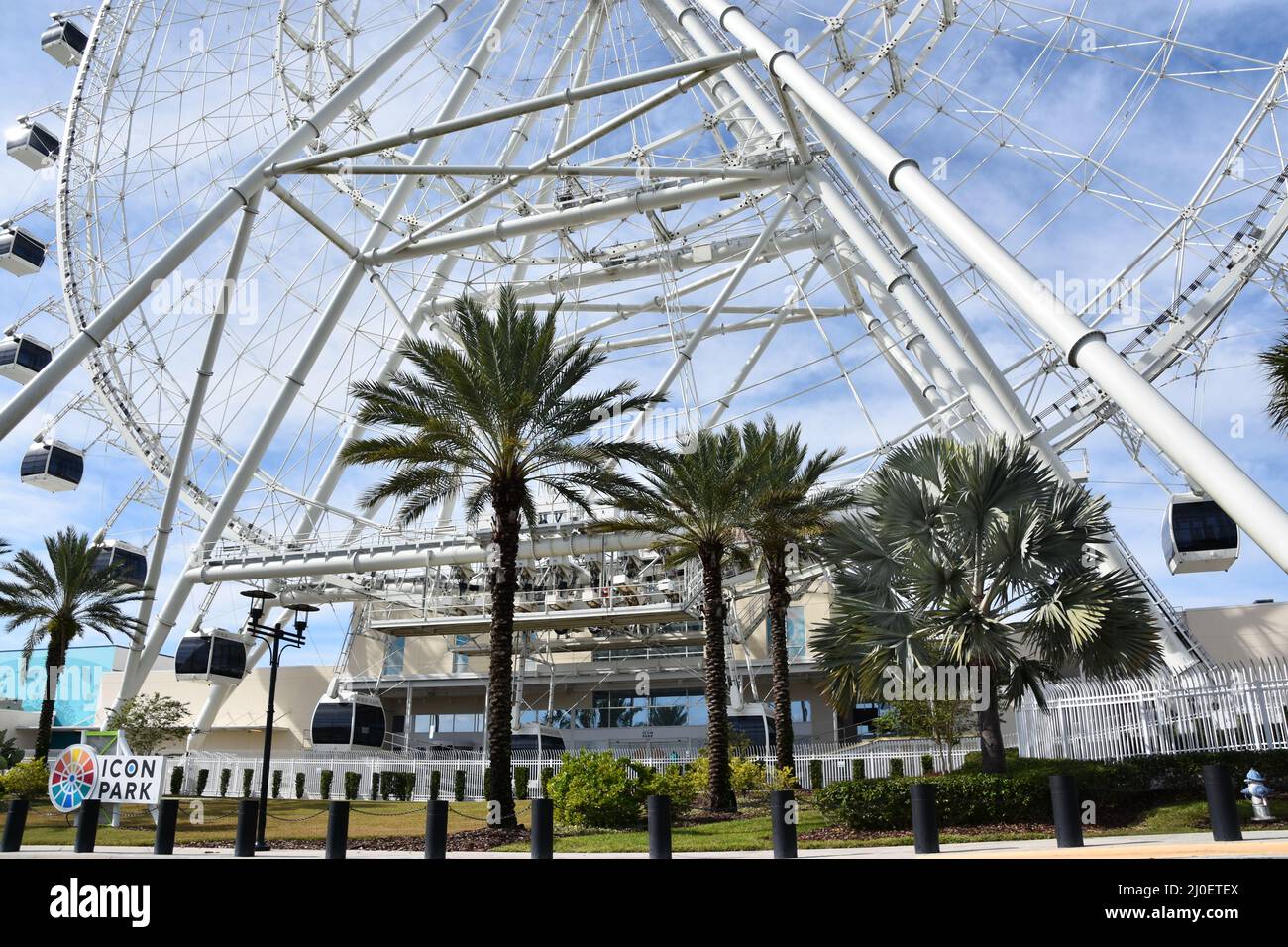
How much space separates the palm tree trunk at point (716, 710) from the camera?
20297 mm

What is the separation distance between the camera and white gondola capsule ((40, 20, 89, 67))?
36.9 metres

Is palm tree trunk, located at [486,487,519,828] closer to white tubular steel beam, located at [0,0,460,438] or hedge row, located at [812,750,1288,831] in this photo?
hedge row, located at [812,750,1288,831]

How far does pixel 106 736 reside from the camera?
2492 centimetres

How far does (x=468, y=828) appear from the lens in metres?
18.8

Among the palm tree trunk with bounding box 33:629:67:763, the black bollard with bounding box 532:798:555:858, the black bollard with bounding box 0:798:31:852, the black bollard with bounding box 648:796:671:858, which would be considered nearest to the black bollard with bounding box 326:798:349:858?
the black bollard with bounding box 532:798:555:858

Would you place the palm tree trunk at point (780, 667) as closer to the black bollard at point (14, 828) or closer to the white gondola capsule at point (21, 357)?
the black bollard at point (14, 828)

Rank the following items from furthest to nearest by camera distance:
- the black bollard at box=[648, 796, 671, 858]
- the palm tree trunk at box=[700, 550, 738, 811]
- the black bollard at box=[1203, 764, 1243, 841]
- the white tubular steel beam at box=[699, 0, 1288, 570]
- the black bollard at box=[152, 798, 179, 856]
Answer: the palm tree trunk at box=[700, 550, 738, 811]
the black bollard at box=[152, 798, 179, 856]
the black bollard at box=[648, 796, 671, 858]
the black bollard at box=[1203, 764, 1243, 841]
the white tubular steel beam at box=[699, 0, 1288, 570]

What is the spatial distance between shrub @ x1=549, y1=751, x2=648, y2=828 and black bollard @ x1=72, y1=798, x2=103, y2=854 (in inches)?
289

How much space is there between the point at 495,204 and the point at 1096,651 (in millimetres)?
25382

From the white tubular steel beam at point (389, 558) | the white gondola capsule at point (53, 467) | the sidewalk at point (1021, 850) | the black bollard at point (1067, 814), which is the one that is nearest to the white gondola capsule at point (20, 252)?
the white gondola capsule at point (53, 467)

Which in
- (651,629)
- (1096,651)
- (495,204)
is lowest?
(1096,651)

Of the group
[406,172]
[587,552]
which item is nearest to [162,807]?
[406,172]
